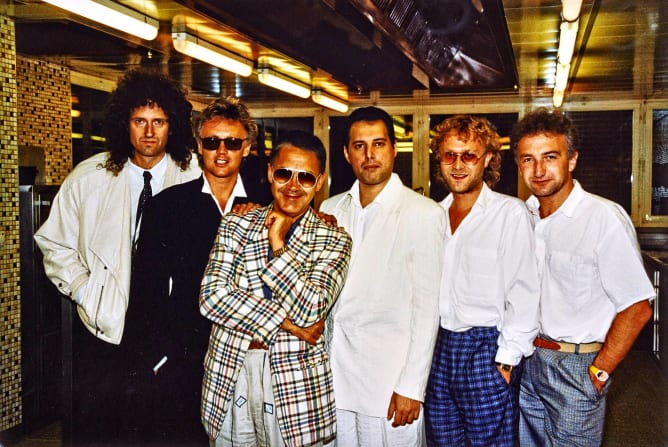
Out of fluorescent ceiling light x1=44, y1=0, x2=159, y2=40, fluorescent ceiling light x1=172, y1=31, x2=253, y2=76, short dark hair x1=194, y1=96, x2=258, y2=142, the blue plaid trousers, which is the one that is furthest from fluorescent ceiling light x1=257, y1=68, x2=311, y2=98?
the blue plaid trousers

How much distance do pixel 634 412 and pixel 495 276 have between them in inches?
103

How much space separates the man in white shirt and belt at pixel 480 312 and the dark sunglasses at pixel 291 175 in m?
0.58

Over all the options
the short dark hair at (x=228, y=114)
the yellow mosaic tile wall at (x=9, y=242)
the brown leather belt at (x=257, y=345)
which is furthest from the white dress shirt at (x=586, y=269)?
the yellow mosaic tile wall at (x=9, y=242)

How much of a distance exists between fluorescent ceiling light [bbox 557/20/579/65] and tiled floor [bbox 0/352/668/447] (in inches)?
91.2

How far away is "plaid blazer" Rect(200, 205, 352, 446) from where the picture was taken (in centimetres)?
180

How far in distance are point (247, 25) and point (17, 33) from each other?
6.97 ft

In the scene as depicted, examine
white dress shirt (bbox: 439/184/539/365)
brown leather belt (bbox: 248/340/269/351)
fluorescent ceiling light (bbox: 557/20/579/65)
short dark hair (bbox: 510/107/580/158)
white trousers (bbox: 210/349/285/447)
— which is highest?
fluorescent ceiling light (bbox: 557/20/579/65)

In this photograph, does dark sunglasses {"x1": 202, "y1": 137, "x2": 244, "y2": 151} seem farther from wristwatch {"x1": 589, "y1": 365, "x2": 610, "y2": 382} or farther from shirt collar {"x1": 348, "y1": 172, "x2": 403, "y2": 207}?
wristwatch {"x1": 589, "y1": 365, "x2": 610, "y2": 382}

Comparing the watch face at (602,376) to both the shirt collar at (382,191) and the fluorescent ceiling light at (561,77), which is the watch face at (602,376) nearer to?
the shirt collar at (382,191)

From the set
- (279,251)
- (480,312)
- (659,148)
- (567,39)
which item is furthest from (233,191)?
(659,148)

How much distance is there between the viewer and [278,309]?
5.95 ft

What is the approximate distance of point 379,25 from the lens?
2.16m

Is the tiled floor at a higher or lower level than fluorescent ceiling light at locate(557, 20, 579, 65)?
lower

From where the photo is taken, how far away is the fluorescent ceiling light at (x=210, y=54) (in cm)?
304
